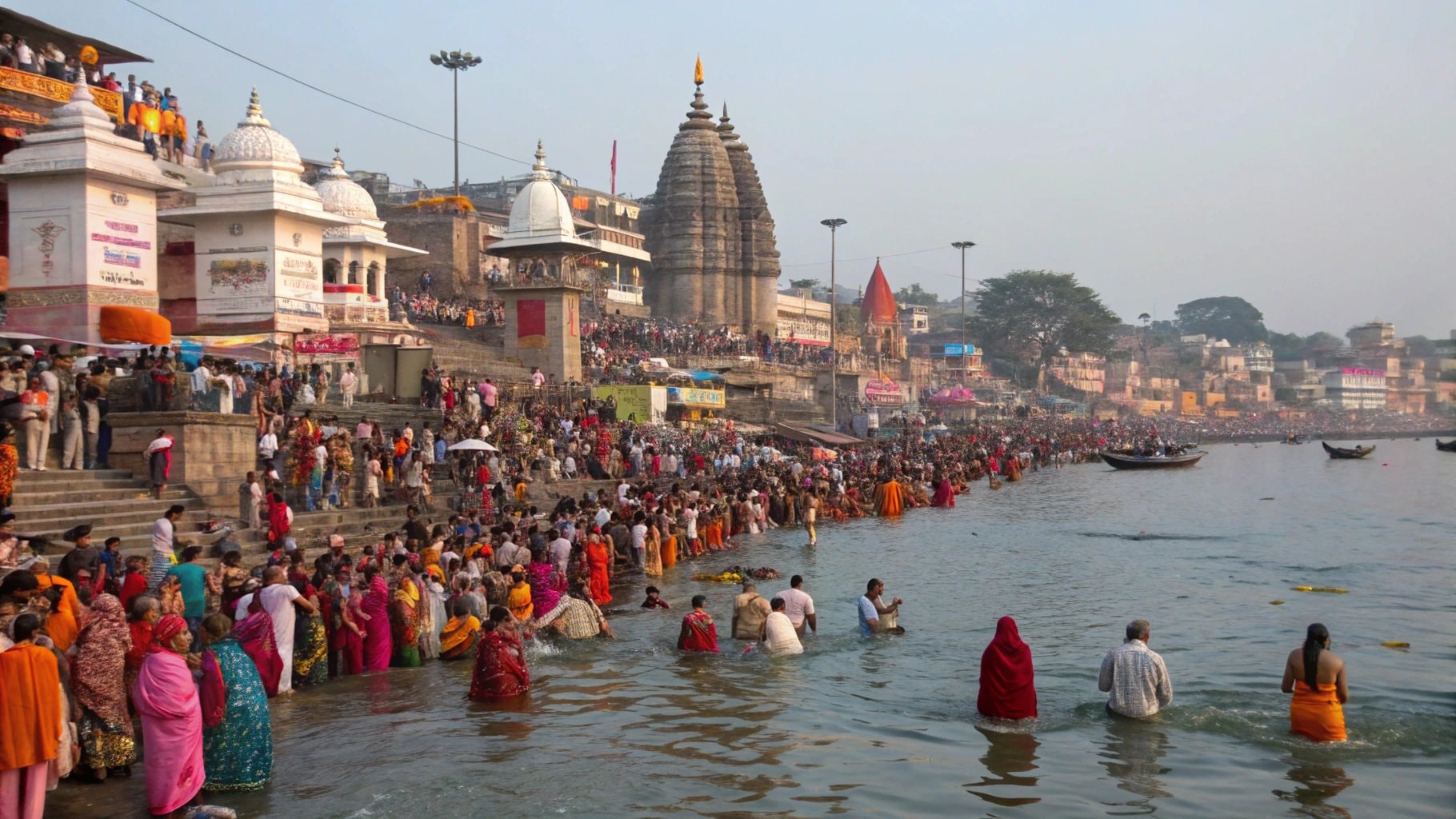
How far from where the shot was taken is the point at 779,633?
37.0ft

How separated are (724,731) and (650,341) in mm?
30945

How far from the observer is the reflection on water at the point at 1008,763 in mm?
7414


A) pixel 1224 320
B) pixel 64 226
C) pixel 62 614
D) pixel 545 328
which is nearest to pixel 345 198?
pixel 545 328

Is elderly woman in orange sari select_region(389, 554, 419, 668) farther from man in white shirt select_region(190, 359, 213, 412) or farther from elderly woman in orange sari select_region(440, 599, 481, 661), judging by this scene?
man in white shirt select_region(190, 359, 213, 412)

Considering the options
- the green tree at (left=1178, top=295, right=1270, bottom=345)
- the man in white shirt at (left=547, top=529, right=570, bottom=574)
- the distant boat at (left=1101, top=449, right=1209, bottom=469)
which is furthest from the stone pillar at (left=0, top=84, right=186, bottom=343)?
the green tree at (left=1178, top=295, right=1270, bottom=345)

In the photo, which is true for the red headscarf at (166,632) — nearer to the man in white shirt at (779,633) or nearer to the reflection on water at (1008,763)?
the reflection on water at (1008,763)

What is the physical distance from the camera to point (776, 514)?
24.1m

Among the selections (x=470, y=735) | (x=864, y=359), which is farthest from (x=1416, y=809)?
(x=864, y=359)

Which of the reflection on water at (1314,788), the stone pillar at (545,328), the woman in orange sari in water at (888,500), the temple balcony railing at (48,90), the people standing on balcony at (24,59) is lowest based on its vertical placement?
the reflection on water at (1314,788)

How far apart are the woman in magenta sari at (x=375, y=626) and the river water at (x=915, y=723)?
0.16 meters

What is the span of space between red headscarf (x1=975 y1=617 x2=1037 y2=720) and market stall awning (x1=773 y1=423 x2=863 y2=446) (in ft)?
85.8

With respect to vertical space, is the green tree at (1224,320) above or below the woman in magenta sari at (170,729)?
above

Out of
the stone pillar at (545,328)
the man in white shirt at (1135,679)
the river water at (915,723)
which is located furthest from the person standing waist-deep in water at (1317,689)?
the stone pillar at (545,328)

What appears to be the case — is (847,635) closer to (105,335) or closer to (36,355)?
(36,355)
